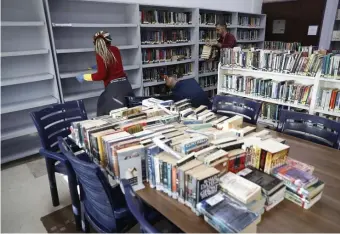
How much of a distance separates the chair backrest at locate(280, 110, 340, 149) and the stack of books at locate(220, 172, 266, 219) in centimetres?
105

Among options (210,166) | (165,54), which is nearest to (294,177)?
(210,166)

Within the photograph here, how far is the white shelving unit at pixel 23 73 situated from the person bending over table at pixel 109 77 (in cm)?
61

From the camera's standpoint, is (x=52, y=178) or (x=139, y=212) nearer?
(x=139, y=212)

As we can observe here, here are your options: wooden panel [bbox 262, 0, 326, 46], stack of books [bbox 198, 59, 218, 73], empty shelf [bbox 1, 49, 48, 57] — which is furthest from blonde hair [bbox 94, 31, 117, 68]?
wooden panel [bbox 262, 0, 326, 46]

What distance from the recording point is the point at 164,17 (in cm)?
412

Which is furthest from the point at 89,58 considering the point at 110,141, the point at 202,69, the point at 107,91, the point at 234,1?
the point at 234,1

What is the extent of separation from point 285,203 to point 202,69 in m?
4.16

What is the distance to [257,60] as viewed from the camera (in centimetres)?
346

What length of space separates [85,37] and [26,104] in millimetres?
1301

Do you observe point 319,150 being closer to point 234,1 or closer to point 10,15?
point 10,15

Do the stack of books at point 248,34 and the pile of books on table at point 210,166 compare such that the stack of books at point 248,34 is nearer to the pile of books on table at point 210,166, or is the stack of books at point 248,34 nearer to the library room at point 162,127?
the library room at point 162,127

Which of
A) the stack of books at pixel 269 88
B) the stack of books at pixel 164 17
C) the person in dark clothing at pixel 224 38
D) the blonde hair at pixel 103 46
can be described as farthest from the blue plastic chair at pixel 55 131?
the person in dark clothing at pixel 224 38

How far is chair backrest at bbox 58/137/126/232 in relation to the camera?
1224mm

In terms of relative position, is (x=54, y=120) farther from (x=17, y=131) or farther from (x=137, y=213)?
(x=137, y=213)
